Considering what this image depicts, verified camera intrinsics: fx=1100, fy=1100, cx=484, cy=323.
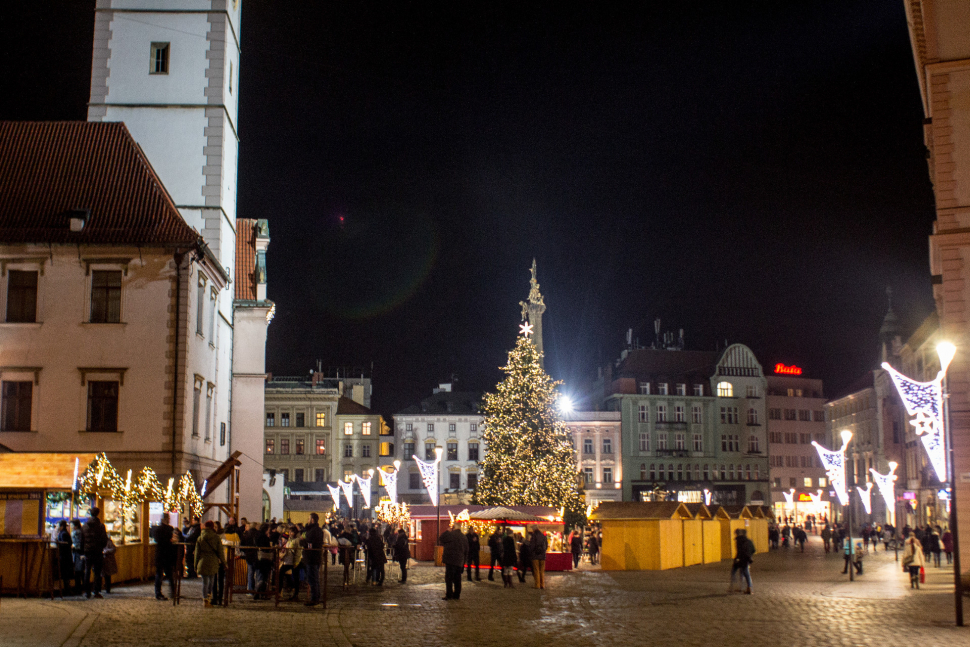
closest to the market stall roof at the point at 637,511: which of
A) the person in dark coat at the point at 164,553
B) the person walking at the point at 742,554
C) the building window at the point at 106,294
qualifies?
the person walking at the point at 742,554

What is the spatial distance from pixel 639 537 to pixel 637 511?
4.16 feet

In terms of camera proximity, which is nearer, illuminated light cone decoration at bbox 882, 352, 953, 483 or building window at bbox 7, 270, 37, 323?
illuminated light cone decoration at bbox 882, 352, 953, 483

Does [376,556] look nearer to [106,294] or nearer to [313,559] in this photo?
[313,559]

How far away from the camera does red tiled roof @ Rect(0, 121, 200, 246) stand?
2912 cm

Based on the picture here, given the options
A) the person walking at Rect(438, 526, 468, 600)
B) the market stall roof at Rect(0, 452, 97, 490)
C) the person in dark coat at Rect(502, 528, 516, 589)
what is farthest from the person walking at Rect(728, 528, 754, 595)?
the market stall roof at Rect(0, 452, 97, 490)

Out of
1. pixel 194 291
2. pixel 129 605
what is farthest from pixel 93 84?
pixel 129 605

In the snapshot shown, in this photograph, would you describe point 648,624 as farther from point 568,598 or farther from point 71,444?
point 71,444

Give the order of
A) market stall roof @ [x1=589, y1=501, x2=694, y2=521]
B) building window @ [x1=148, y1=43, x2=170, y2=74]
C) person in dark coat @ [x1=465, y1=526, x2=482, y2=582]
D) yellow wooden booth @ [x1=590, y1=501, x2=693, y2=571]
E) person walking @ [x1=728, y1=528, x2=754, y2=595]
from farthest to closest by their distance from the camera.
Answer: building window @ [x1=148, y1=43, x2=170, y2=74] < market stall roof @ [x1=589, y1=501, x2=694, y2=521] < yellow wooden booth @ [x1=590, y1=501, x2=693, y2=571] < person in dark coat @ [x1=465, y1=526, x2=482, y2=582] < person walking @ [x1=728, y1=528, x2=754, y2=595]

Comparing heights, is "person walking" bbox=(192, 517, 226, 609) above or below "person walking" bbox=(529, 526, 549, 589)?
above

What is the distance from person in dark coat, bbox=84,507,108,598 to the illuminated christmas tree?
35.0 m

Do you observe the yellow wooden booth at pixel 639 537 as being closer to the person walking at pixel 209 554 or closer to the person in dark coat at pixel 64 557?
the person walking at pixel 209 554

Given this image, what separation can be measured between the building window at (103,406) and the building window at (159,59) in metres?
12.5

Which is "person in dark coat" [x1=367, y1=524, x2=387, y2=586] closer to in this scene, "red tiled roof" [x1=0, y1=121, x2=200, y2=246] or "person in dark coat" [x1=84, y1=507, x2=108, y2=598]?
"person in dark coat" [x1=84, y1=507, x2=108, y2=598]

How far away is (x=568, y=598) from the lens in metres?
22.5
